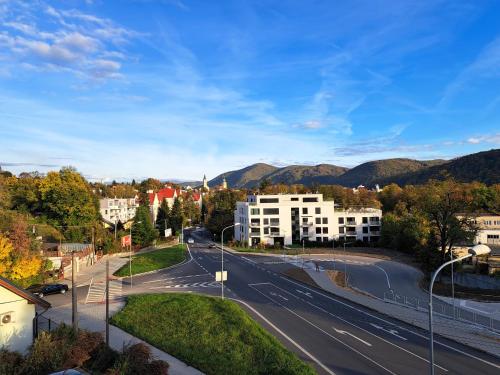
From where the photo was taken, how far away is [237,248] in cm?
7056

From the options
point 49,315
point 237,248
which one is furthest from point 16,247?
point 237,248

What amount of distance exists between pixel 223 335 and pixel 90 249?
3708 centimetres

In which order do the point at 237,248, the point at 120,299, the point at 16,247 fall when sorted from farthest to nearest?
the point at 237,248 → the point at 120,299 → the point at 16,247

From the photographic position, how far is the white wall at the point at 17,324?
17.1 meters

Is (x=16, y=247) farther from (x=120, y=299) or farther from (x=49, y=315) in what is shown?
(x=120, y=299)

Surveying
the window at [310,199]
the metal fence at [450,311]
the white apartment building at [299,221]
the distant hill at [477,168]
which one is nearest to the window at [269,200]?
the white apartment building at [299,221]

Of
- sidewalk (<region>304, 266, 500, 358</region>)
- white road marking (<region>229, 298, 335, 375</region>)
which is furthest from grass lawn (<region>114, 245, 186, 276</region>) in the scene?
sidewalk (<region>304, 266, 500, 358</region>)

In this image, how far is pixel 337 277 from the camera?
145ft

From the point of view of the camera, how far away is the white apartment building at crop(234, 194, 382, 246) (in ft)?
253

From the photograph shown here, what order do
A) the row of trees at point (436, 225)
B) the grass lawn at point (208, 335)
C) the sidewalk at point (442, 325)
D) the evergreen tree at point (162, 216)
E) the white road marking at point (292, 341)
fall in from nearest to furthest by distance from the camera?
the grass lawn at point (208, 335)
the white road marking at point (292, 341)
the sidewalk at point (442, 325)
the row of trees at point (436, 225)
the evergreen tree at point (162, 216)

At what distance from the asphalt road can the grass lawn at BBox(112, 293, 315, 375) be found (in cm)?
158

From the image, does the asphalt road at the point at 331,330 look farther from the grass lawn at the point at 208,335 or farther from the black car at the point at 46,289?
the grass lawn at the point at 208,335

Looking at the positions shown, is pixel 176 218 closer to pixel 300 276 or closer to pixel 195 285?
pixel 300 276

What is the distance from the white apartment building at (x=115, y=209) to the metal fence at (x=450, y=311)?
69993 millimetres
